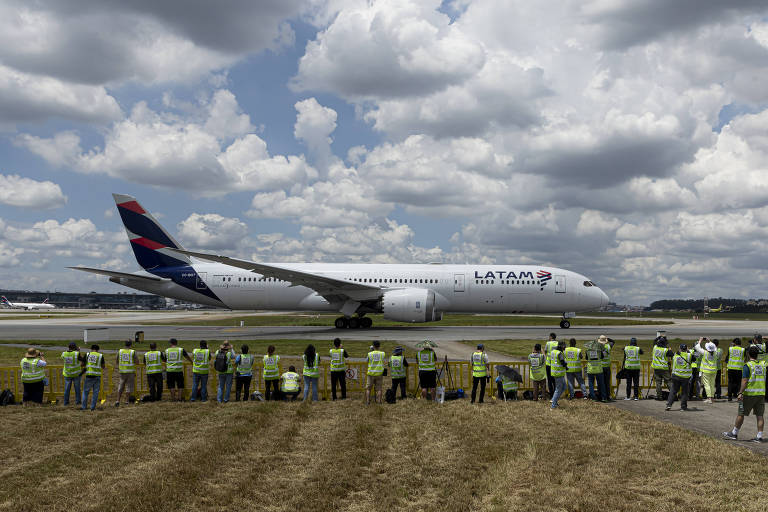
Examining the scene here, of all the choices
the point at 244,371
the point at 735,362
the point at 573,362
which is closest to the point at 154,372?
the point at 244,371

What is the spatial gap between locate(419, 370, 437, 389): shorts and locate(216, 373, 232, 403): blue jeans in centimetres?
512

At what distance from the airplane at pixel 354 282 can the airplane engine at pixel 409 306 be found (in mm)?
1638

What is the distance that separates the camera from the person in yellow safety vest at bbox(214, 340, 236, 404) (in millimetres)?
13422

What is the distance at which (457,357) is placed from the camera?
66.7ft

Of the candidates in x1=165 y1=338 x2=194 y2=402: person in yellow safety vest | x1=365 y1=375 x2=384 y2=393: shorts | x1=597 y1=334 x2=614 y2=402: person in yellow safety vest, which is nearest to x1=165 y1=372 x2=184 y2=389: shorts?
x1=165 y1=338 x2=194 y2=402: person in yellow safety vest

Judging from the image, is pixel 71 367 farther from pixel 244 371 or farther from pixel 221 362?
pixel 244 371

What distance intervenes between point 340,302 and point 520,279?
12526 millimetres

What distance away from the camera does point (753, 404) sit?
10102mm

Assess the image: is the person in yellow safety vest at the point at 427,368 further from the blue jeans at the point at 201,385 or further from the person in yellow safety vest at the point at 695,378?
the person in yellow safety vest at the point at 695,378

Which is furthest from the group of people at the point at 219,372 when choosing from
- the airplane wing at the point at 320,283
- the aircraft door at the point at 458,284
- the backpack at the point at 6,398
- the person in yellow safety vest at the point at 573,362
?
the aircraft door at the point at 458,284

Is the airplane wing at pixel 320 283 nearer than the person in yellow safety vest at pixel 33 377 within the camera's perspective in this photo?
No

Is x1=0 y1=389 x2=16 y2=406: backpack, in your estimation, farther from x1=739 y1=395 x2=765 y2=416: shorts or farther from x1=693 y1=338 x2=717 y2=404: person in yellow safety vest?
x1=693 y1=338 x2=717 y2=404: person in yellow safety vest

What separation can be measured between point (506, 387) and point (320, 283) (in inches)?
791

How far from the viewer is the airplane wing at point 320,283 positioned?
3061 cm
